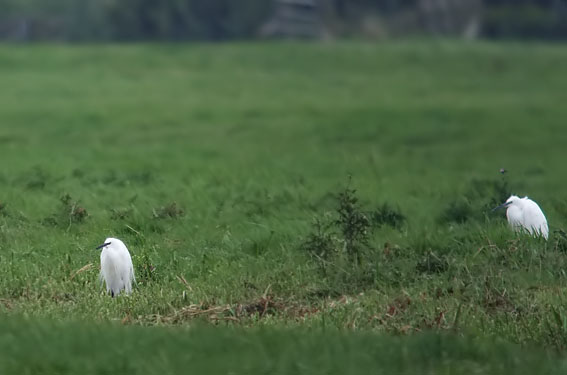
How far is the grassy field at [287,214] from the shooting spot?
316 inches

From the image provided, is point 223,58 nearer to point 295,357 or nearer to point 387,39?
point 387,39

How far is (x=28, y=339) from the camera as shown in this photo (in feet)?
21.4

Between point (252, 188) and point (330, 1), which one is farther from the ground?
point (330, 1)

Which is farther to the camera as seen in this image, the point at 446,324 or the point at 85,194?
the point at 85,194

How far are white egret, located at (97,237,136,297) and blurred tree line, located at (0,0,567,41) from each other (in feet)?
117

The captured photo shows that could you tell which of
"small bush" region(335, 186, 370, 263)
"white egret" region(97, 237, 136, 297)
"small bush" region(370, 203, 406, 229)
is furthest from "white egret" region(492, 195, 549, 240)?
"white egret" region(97, 237, 136, 297)

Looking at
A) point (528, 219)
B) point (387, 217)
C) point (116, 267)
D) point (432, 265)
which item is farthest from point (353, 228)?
point (116, 267)

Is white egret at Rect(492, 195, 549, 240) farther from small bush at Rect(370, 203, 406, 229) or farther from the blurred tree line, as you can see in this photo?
the blurred tree line

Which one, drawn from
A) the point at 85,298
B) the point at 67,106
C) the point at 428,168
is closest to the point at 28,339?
the point at 85,298

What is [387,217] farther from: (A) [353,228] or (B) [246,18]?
(B) [246,18]

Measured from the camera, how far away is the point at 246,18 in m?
45.0

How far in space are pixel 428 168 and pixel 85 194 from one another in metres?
6.61

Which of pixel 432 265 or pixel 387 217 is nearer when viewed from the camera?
pixel 432 265

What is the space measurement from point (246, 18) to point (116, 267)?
3697cm
